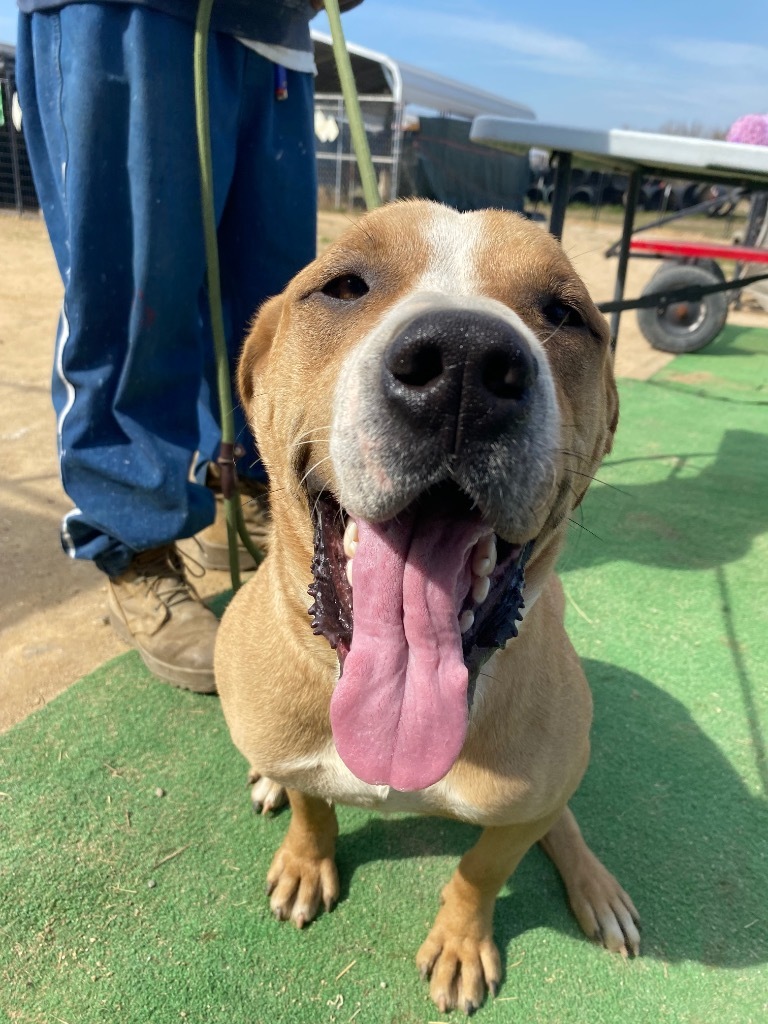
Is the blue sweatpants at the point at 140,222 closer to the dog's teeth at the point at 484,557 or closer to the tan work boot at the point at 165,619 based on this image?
the tan work boot at the point at 165,619

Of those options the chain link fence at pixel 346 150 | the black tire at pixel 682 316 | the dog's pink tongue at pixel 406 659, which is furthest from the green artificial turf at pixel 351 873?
the chain link fence at pixel 346 150

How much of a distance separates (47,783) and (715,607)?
9.85 ft

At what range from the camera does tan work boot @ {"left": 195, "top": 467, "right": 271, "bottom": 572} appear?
12.0 feet

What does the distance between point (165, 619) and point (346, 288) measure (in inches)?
65.1

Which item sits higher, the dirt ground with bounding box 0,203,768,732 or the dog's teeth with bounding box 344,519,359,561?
the dog's teeth with bounding box 344,519,359,561

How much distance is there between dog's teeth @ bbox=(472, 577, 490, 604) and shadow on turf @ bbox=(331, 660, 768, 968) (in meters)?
1.07

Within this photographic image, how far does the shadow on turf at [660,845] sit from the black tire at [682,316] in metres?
6.67

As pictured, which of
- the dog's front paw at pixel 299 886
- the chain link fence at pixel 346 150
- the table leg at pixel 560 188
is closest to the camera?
the dog's front paw at pixel 299 886

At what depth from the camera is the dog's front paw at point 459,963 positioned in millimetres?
1872

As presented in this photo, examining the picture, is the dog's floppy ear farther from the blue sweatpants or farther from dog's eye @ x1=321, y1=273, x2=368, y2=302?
the blue sweatpants

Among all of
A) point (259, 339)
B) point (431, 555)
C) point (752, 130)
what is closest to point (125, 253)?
point (259, 339)

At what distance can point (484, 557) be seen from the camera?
5.24 ft

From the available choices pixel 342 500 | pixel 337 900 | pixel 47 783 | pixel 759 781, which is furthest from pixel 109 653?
pixel 759 781

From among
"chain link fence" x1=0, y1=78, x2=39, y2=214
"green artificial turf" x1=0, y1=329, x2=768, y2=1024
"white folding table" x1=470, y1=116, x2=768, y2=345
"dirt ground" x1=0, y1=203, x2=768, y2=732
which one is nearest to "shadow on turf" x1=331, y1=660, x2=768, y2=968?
"green artificial turf" x1=0, y1=329, x2=768, y2=1024
